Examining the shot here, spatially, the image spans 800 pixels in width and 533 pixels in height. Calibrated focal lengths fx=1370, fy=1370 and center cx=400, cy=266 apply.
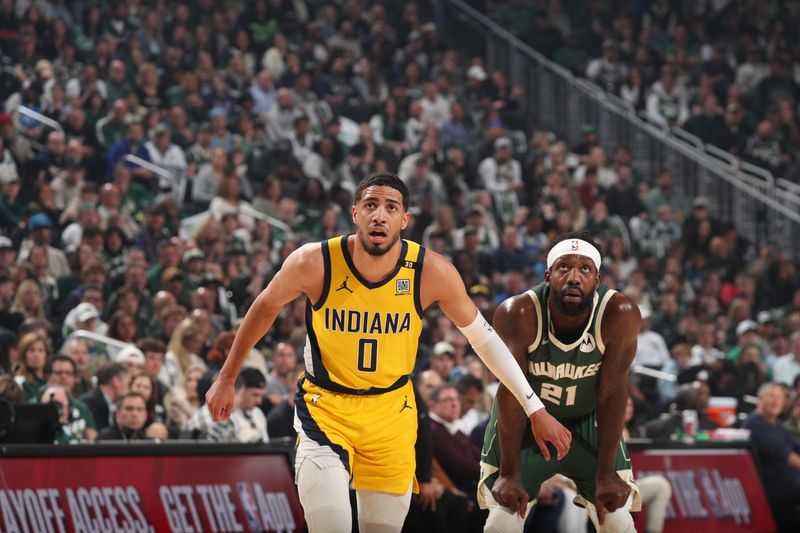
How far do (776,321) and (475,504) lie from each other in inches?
360

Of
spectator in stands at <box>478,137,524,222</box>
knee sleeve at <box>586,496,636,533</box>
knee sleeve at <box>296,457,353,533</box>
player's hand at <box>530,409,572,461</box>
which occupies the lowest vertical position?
knee sleeve at <box>586,496,636,533</box>

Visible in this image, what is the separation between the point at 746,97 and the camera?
24.9 m

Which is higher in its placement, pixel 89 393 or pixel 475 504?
pixel 89 393

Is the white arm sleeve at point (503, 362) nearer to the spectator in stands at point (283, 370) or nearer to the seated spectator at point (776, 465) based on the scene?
the spectator in stands at point (283, 370)

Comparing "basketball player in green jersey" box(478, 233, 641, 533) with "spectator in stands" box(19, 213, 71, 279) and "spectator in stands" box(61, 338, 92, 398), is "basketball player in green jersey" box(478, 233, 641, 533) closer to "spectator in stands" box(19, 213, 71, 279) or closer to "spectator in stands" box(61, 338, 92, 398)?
"spectator in stands" box(61, 338, 92, 398)

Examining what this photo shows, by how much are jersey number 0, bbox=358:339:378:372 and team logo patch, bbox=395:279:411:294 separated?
29 cm

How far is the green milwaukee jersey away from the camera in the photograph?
784 cm

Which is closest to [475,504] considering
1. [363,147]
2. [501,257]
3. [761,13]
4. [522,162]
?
[501,257]

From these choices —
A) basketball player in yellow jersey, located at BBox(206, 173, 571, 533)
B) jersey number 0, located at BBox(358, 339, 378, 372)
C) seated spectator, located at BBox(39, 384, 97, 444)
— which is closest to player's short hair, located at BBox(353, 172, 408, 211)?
basketball player in yellow jersey, located at BBox(206, 173, 571, 533)

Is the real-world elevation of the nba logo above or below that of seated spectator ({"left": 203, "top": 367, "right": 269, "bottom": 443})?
below

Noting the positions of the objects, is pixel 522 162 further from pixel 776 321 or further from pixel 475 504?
pixel 475 504

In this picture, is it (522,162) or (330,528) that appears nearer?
(330,528)

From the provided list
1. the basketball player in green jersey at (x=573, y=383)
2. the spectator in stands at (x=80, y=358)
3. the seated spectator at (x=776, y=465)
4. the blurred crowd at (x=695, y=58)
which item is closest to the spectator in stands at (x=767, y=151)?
the blurred crowd at (x=695, y=58)

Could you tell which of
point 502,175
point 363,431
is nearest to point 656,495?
point 363,431
